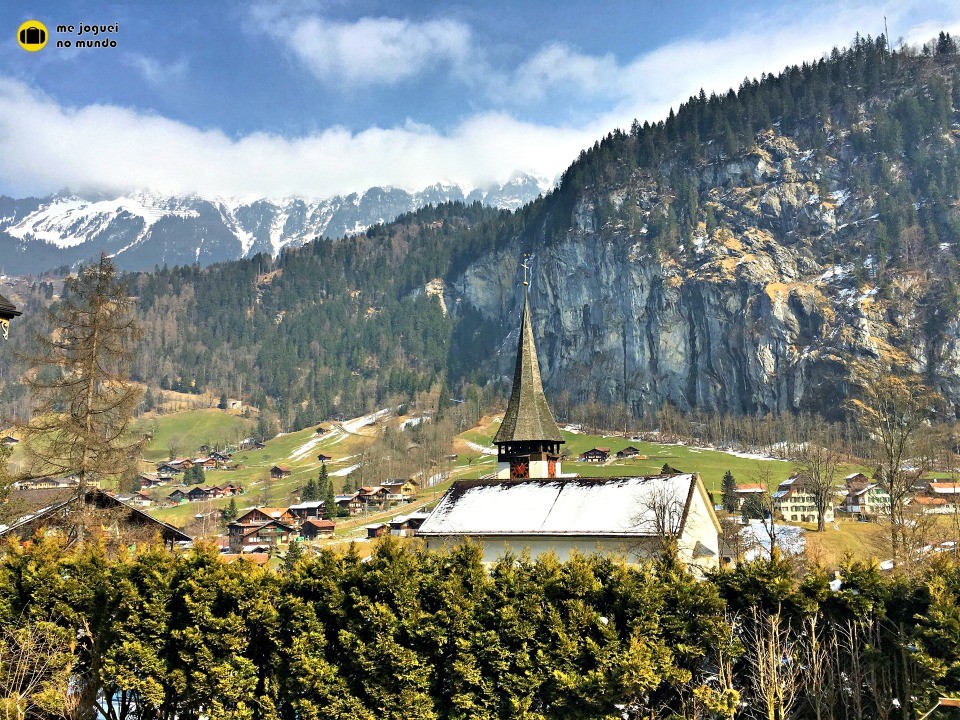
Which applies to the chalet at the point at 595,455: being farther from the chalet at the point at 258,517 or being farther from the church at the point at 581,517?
the church at the point at 581,517

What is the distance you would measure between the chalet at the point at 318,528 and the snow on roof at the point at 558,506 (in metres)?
90.4

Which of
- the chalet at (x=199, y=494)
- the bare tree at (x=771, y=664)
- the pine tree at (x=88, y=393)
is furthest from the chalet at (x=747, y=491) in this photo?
the chalet at (x=199, y=494)

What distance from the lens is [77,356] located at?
30688 millimetres

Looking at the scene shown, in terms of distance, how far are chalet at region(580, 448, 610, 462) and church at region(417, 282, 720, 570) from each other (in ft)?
417

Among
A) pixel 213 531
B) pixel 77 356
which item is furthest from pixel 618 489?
pixel 213 531

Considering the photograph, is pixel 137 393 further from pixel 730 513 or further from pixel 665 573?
pixel 730 513

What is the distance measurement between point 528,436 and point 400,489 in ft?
396

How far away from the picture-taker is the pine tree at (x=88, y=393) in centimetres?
3012

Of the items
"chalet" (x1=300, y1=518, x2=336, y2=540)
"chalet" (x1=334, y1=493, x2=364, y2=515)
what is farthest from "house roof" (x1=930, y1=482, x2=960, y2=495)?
"chalet" (x1=334, y1=493, x2=364, y2=515)

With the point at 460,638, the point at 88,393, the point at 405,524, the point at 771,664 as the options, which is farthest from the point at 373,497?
the point at 771,664

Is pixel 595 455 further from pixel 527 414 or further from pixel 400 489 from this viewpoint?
pixel 527 414

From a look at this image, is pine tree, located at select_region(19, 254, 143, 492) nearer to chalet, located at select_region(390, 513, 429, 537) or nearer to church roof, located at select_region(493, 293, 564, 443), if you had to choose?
church roof, located at select_region(493, 293, 564, 443)

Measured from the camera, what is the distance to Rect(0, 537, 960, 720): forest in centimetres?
1934

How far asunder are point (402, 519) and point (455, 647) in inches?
4040
